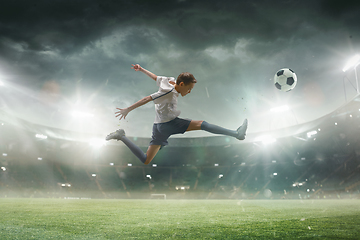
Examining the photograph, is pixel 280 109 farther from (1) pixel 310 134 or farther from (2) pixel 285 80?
(2) pixel 285 80

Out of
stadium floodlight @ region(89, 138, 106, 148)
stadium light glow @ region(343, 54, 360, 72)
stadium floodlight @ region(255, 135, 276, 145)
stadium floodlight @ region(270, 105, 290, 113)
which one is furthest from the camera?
stadium floodlight @ region(89, 138, 106, 148)

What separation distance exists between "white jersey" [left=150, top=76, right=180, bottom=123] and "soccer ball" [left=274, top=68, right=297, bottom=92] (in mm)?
4540

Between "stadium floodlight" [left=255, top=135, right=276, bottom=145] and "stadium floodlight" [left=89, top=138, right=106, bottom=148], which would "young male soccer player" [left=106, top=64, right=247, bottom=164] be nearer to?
"stadium floodlight" [left=255, top=135, right=276, bottom=145]

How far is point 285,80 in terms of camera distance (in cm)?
656

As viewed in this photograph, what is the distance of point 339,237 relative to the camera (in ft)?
7.00

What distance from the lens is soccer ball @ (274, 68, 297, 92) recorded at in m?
6.47

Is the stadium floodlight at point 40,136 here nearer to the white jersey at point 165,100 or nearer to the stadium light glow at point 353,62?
the white jersey at point 165,100

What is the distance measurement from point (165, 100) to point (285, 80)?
4.85 meters

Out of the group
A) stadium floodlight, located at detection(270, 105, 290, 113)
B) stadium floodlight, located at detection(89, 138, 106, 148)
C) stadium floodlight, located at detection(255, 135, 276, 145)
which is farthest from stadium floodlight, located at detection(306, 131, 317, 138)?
stadium floodlight, located at detection(89, 138, 106, 148)

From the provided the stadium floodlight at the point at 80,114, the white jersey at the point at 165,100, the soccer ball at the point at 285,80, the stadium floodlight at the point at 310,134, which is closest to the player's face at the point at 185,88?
the white jersey at the point at 165,100

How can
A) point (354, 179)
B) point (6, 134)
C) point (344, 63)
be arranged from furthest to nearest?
point (6, 134), point (354, 179), point (344, 63)

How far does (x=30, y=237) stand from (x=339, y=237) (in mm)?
3237

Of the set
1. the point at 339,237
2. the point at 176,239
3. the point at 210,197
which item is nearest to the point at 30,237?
the point at 176,239

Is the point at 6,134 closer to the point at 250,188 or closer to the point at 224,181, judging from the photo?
the point at 224,181
